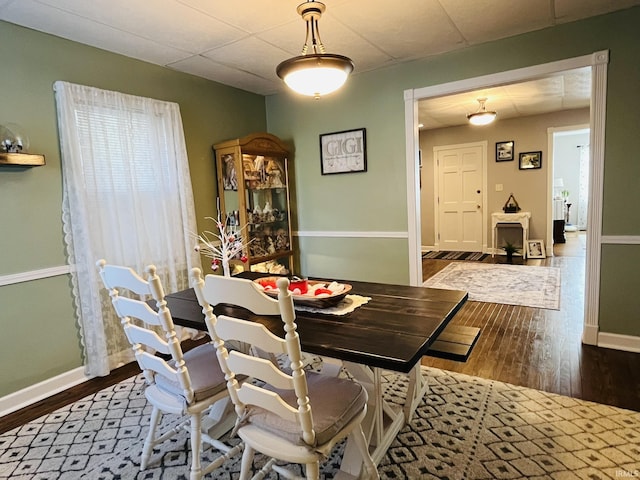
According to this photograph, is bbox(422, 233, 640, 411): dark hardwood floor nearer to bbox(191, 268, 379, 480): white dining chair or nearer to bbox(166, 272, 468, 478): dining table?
bbox(166, 272, 468, 478): dining table

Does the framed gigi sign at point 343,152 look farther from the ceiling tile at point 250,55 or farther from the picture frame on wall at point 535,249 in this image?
the picture frame on wall at point 535,249

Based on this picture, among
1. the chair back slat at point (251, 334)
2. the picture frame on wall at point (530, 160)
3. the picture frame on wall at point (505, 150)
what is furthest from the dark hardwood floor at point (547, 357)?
the picture frame on wall at point (505, 150)

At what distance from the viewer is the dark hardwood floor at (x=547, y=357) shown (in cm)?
226

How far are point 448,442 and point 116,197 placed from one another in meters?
2.80

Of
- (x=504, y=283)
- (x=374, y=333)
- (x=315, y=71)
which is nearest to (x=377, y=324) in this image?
(x=374, y=333)

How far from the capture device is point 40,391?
8.17ft

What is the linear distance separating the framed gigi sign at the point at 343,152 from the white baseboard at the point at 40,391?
2.85 meters

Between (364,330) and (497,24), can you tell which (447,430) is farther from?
(497,24)

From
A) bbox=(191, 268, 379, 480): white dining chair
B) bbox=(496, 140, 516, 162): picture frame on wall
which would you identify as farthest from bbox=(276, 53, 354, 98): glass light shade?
bbox=(496, 140, 516, 162): picture frame on wall

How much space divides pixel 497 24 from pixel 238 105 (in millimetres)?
2539

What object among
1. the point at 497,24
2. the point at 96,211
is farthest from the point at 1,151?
the point at 497,24

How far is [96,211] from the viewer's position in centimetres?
272

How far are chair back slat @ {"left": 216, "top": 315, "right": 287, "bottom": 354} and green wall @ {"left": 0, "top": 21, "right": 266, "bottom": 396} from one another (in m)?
2.02

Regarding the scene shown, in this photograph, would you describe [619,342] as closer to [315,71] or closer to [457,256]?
[315,71]
